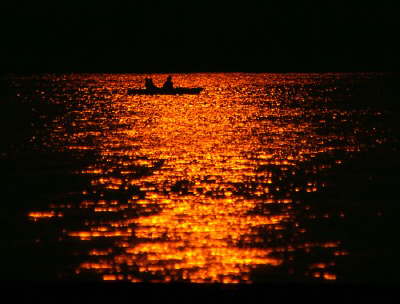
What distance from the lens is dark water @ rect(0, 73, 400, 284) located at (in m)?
18.2

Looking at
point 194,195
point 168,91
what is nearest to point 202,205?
point 194,195

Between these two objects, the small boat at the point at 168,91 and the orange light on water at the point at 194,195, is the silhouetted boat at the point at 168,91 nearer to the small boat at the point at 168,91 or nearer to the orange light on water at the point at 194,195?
the small boat at the point at 168,91

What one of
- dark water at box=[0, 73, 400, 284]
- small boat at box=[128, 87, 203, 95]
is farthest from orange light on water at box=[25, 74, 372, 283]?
small boat at box=[128, 87, 203, 95]

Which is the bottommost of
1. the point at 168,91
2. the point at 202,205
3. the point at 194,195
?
the point at 202,205

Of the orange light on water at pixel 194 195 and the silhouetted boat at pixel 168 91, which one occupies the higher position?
the silhouetted boat at pixel 168 91

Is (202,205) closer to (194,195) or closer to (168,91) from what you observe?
(194,195)

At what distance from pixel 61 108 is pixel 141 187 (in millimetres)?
58384

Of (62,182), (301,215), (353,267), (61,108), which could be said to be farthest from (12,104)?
(353,267)

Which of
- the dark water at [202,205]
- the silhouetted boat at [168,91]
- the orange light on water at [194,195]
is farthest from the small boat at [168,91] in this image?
the dark water at [202,205]

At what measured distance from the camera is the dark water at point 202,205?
59.6 feet

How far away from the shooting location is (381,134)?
5262cm

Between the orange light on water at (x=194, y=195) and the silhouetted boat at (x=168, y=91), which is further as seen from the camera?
the silhouetted boat at (x=168, y=91)

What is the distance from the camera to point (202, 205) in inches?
1024

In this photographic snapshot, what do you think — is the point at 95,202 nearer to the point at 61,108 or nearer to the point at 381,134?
the point at 381,134
